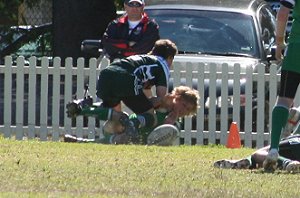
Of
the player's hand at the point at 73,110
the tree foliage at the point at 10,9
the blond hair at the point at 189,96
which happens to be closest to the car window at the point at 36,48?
the tree foliage at the point at 10,9

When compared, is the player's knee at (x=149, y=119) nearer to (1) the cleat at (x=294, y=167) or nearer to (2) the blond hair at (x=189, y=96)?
(2) the blond hair at (x=189, y=96)

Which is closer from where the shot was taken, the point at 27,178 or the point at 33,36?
the point at 27,178

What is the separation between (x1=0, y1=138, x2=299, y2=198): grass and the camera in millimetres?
8336

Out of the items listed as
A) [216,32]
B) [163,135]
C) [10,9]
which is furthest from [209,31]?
[10,9]

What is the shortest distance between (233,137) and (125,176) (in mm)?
5706

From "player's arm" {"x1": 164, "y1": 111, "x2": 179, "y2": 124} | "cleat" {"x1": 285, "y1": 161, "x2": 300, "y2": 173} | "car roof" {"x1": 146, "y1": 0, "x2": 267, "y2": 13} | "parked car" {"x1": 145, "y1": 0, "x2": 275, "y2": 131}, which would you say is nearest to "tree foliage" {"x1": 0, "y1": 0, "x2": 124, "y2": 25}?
"car roof" {"x1": 146, "y1": 0, "x2": 267, "y2": 13}

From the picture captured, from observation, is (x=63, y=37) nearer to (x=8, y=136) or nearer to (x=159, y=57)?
(x=8, y=136)

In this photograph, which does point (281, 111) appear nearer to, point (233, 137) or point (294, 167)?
point (294, 167)

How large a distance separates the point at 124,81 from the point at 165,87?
0.49 meters

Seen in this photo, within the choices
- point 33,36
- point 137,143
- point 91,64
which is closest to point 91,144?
point 137,143

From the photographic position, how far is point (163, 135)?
1291cm

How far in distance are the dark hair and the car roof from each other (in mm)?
3084

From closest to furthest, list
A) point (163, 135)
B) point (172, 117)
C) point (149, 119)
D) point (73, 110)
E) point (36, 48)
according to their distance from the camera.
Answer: point (163, 135), point (149, 119), point (172, 117), point (73, 110), point (36, 48)

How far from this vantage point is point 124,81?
13062 mm
